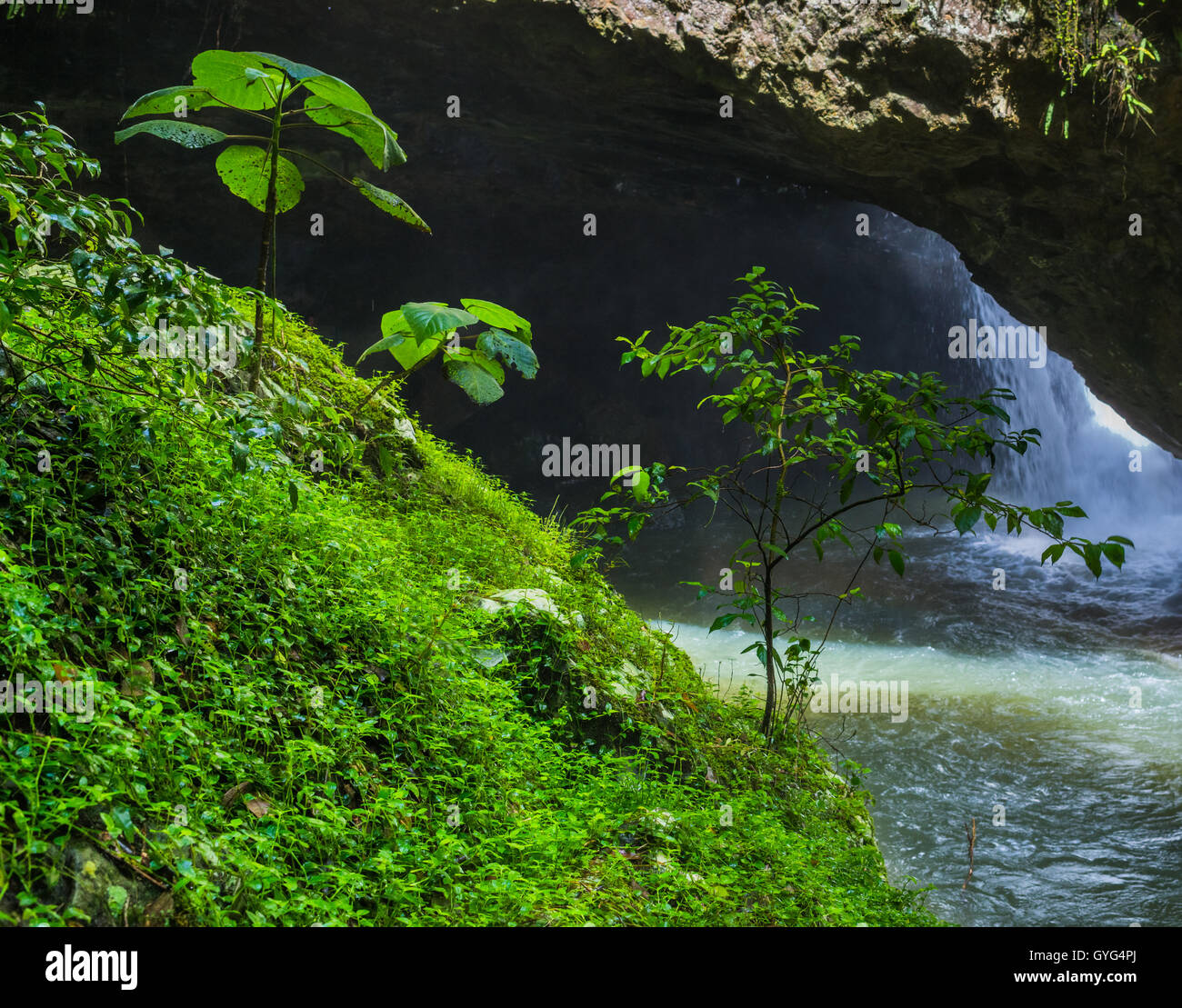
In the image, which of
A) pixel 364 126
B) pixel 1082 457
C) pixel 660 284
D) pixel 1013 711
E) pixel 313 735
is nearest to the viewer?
pixel 313 735

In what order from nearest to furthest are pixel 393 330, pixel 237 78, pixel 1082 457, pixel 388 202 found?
pixel 237 78
pixel 388 202
pixel 393 330
pixel 1082 457

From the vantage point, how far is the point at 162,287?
206 centimetres

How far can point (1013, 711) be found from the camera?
21.4ft

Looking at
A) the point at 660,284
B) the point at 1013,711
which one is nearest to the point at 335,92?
the point at 1013,711

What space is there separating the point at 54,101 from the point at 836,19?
9.30 m

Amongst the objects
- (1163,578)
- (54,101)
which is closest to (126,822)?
(54,101)

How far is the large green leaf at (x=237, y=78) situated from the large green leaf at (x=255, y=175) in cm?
19

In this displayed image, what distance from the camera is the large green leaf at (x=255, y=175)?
3.51 meters

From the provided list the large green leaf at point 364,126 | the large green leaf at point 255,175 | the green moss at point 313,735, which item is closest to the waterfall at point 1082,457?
the green moss at point 313,735

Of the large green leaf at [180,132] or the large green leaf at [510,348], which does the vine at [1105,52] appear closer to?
the large green leaf at [510,348]

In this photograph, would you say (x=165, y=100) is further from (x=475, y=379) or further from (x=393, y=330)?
(x=475, y=379)

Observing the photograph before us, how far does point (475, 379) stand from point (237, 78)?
1568mm

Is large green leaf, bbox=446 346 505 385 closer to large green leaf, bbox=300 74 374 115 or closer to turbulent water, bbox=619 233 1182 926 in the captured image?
large green leaf, bbox=300 74 374 115

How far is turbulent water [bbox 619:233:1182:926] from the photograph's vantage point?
4.34 m
